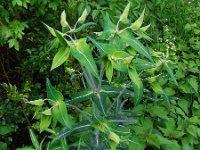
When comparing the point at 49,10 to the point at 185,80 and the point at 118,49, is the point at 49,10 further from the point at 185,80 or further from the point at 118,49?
the point at 118,49

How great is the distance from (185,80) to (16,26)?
4.81 feet

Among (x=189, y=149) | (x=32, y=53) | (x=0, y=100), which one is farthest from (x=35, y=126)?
(x=189, y=149)

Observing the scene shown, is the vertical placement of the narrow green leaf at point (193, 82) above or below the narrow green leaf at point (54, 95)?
below

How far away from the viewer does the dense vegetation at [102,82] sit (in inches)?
85.2

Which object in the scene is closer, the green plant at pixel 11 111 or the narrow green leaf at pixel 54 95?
the narrow green leaf at pixel 54 95

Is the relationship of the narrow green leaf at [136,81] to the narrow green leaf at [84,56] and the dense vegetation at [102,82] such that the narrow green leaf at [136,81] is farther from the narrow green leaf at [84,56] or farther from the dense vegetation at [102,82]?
the narrow green leaf at [84,56]

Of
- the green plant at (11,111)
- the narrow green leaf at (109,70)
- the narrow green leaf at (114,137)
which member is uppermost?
the narrow green leaf at (109,70)

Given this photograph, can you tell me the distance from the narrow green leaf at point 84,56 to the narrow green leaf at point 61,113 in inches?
12.0

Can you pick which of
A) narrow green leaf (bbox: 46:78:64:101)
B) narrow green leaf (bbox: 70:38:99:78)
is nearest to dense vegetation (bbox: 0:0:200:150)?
narrow green leaf (bbox: 46:78:64:101)

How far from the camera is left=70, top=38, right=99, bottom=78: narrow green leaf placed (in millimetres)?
1705

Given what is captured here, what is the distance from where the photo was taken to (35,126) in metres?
3.29

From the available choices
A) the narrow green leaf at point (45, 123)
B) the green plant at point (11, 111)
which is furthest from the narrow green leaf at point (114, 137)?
the green plant at point (11, 111)

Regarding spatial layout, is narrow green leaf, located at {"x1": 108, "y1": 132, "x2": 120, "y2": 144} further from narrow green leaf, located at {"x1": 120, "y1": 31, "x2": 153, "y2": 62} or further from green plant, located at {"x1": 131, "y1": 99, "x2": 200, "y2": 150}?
green plant, located at {"x1": 131, "y1": 99, "x2": 200, "y2": 150}

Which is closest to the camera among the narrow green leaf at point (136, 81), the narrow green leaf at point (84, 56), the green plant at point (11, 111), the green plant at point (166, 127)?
the narrow green leaf at point (84, 56)
